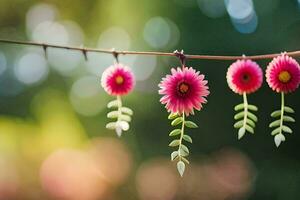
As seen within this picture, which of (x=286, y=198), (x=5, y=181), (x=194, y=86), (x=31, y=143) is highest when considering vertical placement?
(x=31, y=143)

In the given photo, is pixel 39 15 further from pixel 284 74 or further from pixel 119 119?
pixel 284 74

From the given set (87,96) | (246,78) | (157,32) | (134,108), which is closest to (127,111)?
(246,78)

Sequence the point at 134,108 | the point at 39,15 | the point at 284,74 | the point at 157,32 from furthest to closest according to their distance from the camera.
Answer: the point at 39,15, the point at 157,32, the point at 134,108, the point at 284,74

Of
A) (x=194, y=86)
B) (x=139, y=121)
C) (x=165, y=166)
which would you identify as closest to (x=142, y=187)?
(x=165, y=166)

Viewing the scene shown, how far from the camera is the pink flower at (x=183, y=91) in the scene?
2.52 ft

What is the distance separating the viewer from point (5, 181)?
327 centimetres

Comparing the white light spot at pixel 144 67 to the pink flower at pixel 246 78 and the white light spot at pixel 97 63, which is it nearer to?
the white light spot at pixel 97 63

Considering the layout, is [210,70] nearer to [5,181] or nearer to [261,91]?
[261,91]

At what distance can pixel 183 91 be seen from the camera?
77 centimetres

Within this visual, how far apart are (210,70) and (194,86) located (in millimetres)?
2584

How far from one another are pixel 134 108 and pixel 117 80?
2.61 meters

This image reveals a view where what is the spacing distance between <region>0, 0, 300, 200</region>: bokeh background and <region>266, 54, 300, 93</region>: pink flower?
97.8 inches

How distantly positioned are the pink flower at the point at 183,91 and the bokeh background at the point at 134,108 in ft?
8.19

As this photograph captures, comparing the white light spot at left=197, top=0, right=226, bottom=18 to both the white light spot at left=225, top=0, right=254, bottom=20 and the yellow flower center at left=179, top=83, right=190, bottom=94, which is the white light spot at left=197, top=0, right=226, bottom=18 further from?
the yellow flower center at left=179, top=83, right=190, bottom=94
